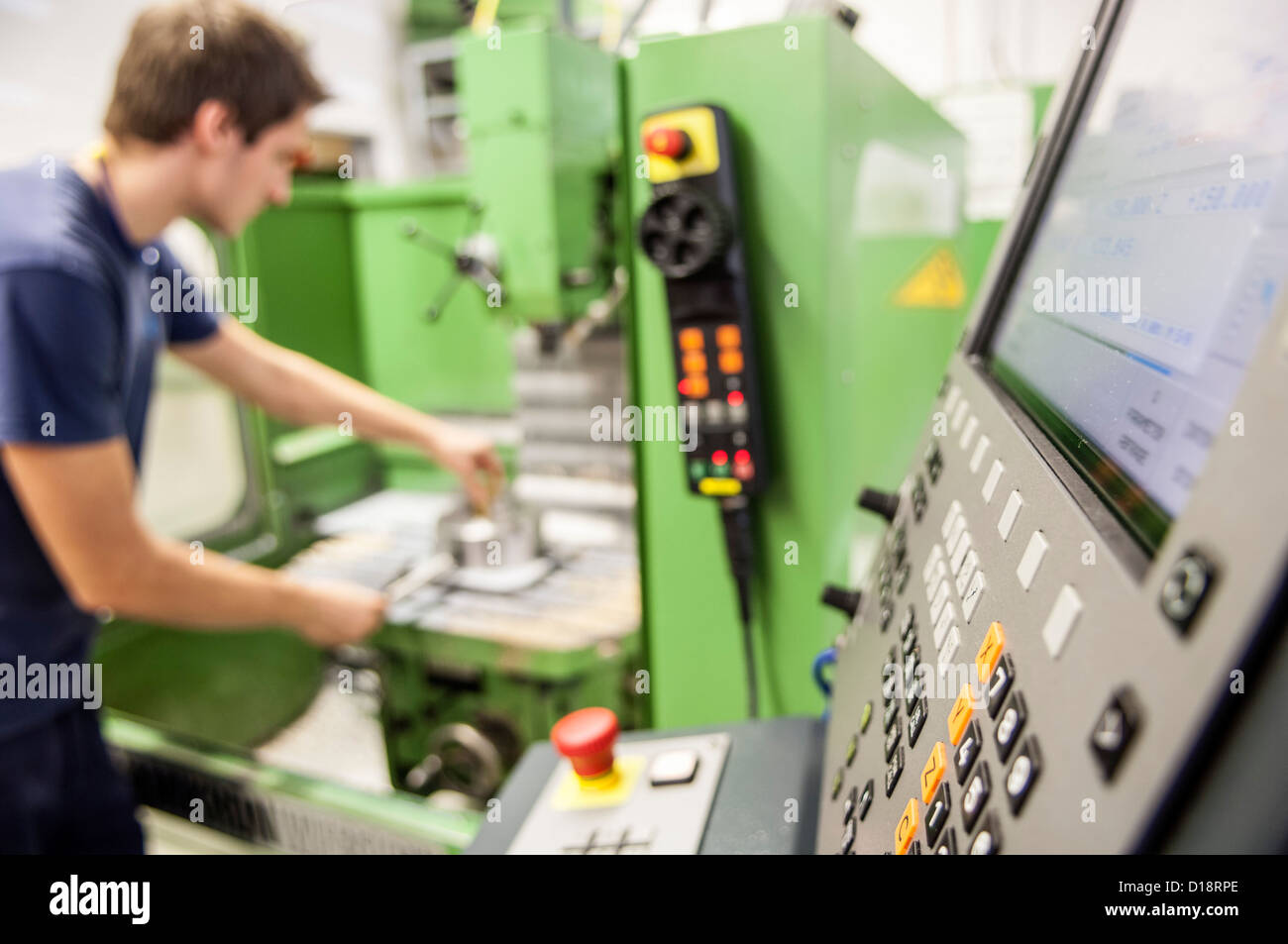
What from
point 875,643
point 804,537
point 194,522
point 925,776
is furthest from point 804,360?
point 194,522

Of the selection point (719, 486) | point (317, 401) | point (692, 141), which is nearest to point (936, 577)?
point (719, 486)

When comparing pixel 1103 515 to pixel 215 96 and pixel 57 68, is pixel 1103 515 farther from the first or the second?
pixel 57 68

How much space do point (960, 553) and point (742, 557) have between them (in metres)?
0.63

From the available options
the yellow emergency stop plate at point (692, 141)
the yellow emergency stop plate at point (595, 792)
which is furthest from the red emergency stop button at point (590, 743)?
the yellow emergency stop plate at point (692, 141)

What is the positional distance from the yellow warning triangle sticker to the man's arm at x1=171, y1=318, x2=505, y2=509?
0.93 metres

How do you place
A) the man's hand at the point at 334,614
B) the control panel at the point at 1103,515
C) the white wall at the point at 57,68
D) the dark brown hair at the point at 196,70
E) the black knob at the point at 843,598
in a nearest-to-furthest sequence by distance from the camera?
the control panel at the point at 1103,515 < the black knob at the point at 843,598 < the dark brown hair at the point at 196,70 < the man's hand at the point at 334,614 < the white wall at the point at 57,68

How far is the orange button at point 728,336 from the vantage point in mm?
1030

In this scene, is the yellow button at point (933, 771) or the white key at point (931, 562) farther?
the white key at point (931, 562)

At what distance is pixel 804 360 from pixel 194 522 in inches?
78.5

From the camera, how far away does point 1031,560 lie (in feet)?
1.17

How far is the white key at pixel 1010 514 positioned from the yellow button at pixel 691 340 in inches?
26.5

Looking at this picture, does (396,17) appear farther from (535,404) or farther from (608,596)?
(608,596)

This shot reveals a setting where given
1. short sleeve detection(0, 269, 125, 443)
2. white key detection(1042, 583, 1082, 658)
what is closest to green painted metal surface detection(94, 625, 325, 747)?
short sleeve detection(0, 269, 125, 443)

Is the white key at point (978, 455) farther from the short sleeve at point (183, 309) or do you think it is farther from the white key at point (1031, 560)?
the short sleeve at point (183, 309)
